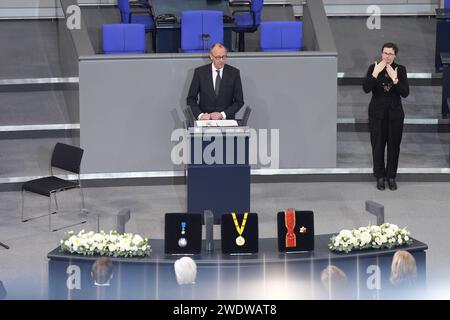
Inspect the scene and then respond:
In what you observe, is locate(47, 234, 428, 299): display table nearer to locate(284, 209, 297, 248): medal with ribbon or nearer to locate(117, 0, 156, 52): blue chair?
locate(284, 209, 297, 248): medal with ribbon

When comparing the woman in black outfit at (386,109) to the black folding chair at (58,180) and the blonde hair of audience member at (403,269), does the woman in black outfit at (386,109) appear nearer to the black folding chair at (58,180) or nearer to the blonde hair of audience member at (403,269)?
the black folding chair at (58,180)

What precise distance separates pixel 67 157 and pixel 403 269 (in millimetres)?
5551

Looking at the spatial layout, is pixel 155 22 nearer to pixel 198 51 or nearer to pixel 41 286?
pixel 198 51

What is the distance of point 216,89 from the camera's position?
13156mm

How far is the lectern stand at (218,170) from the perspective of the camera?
12320 millimetres

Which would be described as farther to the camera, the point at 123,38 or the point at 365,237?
the point at 123,38

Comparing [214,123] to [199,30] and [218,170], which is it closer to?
[218,170]

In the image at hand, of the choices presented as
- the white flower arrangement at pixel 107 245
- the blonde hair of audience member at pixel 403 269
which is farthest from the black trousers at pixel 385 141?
the blonde hair of audience member at pixel 403 269

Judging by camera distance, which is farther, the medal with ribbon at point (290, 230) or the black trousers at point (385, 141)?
the black trousers at point (385, 141)

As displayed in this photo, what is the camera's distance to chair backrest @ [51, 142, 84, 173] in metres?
12.8

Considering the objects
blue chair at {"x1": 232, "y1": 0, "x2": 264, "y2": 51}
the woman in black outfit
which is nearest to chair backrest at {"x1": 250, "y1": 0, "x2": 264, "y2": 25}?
blue chair at {"x1": 232, "y1": 0, "x2": 264, "y2": 51}

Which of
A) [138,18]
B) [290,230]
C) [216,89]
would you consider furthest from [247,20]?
[290,230]

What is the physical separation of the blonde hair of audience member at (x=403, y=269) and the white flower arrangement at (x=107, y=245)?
231 centimetres
